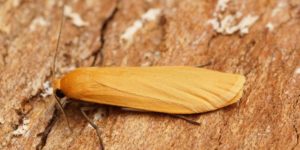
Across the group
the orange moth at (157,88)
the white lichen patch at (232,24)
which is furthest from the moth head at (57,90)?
the white lichen patch at (232,24)

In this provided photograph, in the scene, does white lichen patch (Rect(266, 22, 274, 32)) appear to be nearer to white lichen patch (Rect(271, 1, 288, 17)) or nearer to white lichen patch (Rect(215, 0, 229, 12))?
white lichen patch (Rect(271, 1, 288, 17))

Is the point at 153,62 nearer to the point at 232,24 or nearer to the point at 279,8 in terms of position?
the point at 232,24

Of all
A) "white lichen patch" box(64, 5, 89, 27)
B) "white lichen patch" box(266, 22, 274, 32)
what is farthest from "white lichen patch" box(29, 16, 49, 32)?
"white lichen patch" box(266, 22, 274, 32)

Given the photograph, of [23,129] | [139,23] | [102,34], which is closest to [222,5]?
[139,23]

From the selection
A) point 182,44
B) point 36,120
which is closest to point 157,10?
point 182,44

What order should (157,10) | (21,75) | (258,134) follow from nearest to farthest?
(258,134)
(21,75)
(157,10)

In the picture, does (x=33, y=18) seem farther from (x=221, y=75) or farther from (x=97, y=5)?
(x=221, y=75)

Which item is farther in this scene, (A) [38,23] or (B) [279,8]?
(A) [38,23]
